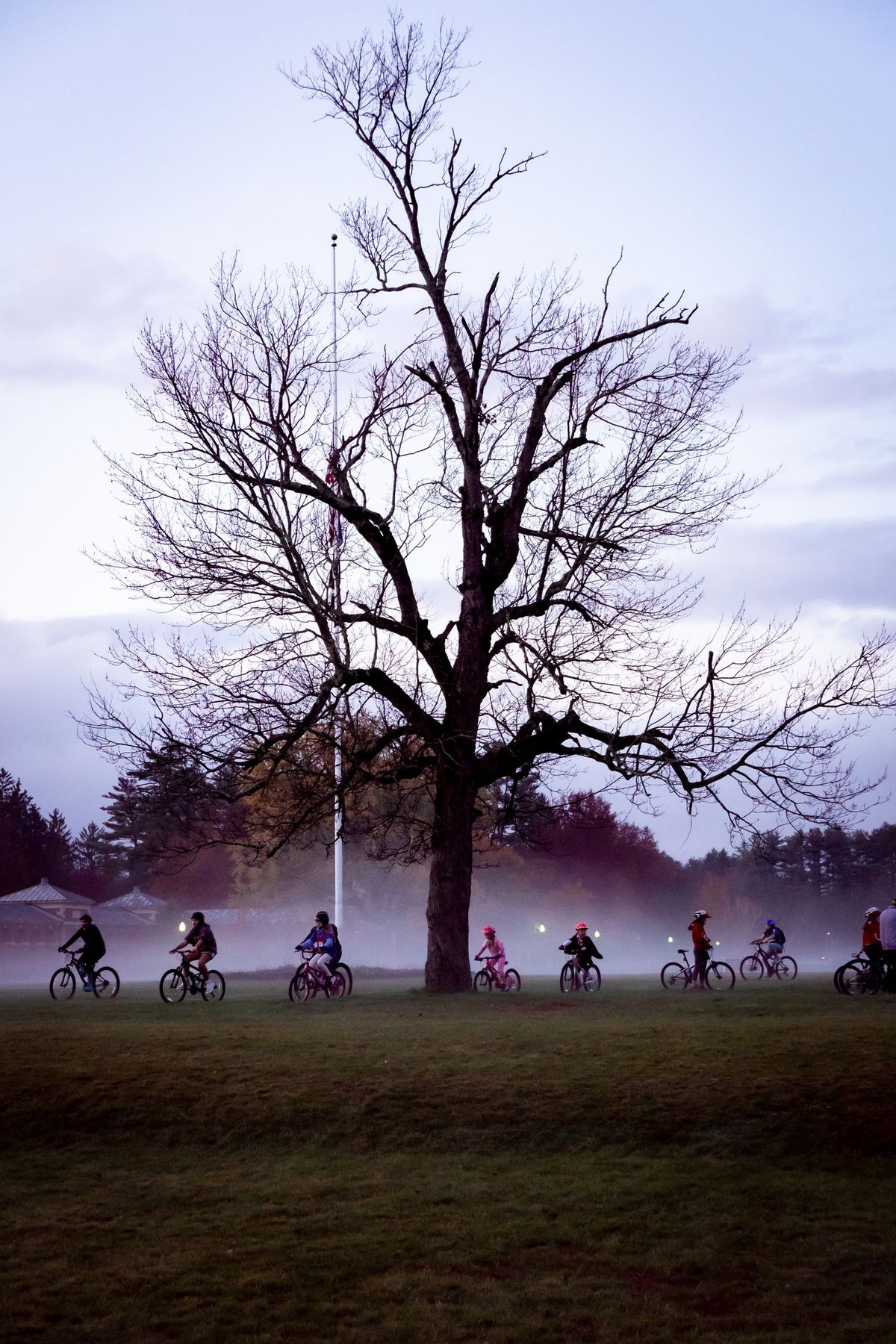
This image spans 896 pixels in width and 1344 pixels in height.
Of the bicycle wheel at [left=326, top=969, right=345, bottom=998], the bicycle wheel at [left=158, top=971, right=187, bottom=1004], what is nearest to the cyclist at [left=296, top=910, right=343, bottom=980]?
the bicycle wheel at [left=326, top=969, right=345, bottom=998]

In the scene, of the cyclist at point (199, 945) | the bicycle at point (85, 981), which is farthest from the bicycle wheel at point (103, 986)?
the cyclist at point (199, 945)

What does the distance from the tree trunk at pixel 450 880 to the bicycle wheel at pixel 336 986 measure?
70.3 inches

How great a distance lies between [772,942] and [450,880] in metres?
12.8

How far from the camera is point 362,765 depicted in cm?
2597

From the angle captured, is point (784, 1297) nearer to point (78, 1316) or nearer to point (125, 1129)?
point (78, 1316)

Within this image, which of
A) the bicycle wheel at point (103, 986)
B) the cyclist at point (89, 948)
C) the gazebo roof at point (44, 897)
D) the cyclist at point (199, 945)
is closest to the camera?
the cyclist at point (199, 945)

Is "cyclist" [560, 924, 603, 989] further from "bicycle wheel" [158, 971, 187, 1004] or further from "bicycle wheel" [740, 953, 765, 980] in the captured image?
"bicycle wheel" [158, 971, 187, 1004]

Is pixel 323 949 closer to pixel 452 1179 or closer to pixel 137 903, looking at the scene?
pixel 452 1179

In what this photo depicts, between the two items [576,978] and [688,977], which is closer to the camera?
[576,978]

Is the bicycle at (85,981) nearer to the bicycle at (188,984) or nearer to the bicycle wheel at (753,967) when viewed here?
the bicycle at (188,984)

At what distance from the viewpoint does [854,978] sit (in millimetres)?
25328

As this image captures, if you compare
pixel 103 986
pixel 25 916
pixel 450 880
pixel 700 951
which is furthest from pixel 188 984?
pixel 25 916

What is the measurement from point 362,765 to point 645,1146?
44.4 ft

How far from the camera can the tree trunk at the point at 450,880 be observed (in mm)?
25453
